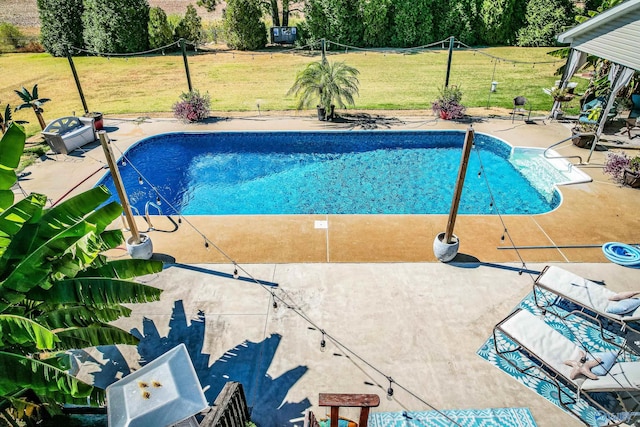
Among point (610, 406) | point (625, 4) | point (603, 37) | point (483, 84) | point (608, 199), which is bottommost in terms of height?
point (610, 406)

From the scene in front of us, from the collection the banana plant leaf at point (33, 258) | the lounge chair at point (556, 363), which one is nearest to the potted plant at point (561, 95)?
the lounge chair at point (556, 363)

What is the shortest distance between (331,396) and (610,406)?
191 inches

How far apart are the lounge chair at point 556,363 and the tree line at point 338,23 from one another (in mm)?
29315

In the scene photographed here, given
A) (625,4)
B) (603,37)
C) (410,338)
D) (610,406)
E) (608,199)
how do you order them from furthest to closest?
(603,37)
(625,4)
(608,199)
(410,338)
(610,406)

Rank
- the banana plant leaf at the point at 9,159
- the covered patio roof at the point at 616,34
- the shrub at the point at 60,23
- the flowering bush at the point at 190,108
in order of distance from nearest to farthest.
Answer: the banana plant leaf at the point at 9,159
the covered patio roof at the point at 616,34
the flowering bush at the point at 190,108
the shrub at the point at 60,23

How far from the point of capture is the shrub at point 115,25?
94.8 feet

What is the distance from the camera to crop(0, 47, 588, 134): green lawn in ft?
65.4

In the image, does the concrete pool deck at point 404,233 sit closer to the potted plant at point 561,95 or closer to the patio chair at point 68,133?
the patio chair at point 68,133

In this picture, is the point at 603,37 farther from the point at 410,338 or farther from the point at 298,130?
the point at 410,338

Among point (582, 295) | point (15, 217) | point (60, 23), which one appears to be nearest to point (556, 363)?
point (582, 295)

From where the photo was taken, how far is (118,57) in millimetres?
29906

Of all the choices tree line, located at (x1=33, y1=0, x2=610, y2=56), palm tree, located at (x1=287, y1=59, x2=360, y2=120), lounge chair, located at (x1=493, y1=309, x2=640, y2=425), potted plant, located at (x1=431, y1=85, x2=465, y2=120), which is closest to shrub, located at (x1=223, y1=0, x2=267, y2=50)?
tree line, located at (x1=33, y1=0, x2=610, y2=56)

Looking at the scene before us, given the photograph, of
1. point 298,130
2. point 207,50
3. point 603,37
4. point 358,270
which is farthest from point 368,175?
point 207,50

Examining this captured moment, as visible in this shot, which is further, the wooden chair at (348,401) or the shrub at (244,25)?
the shrub at (244,25)
